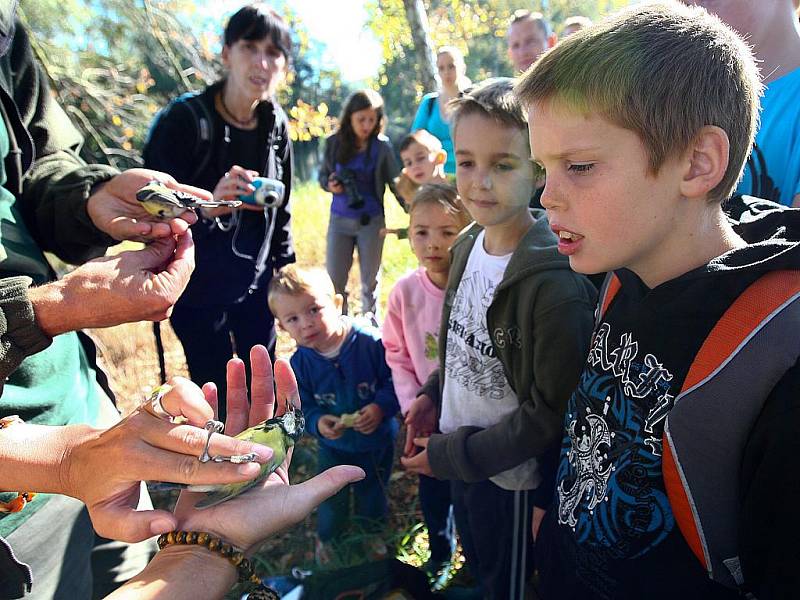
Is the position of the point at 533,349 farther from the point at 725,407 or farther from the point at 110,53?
the point at 110,53

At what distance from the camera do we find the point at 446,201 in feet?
7.99

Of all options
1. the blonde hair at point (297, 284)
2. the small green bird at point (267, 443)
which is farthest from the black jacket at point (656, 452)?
the blonde hair at point (297, 284)

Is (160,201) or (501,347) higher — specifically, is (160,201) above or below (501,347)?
above

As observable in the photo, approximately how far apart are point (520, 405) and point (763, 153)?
1.02 meters

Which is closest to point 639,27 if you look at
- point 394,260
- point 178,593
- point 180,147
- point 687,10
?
Result: point 687,10

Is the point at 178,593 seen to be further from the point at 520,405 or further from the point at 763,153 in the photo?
the point at 763,153

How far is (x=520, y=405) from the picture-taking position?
1704mm

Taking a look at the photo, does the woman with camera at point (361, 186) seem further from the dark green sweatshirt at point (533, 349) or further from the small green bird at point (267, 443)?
the small green bird at point (267, 443)

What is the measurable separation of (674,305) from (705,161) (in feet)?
0.99

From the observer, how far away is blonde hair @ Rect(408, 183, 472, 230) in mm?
2426

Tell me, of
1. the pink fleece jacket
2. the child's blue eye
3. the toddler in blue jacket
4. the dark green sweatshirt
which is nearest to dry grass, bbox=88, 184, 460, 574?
the toddler in blue jacket

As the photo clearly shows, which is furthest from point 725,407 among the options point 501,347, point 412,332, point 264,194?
point 264,194

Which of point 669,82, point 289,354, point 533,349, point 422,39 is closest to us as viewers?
point 669,82

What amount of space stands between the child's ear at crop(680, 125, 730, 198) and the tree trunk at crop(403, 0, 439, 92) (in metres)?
5.60
